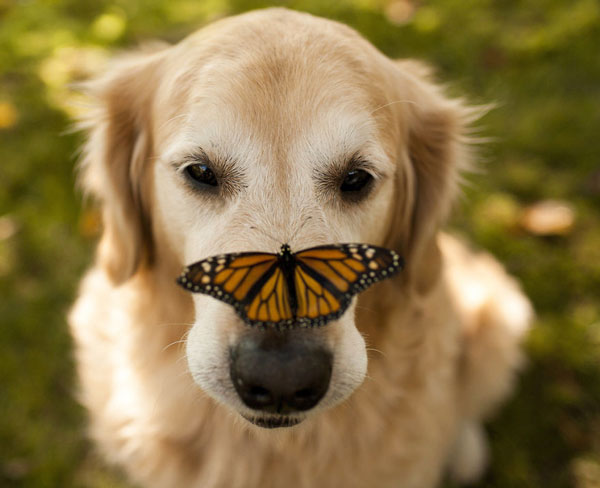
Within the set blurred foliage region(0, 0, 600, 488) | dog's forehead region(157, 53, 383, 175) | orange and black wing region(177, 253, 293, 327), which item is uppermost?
dog's forehead region(157, 53, 383, 175)

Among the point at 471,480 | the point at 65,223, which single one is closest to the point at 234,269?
the point at 471,480

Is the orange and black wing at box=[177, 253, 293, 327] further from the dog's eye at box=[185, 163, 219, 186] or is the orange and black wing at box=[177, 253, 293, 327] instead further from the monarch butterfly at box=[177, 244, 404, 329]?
the dog's eye at box=[185, 163, 219, 186]

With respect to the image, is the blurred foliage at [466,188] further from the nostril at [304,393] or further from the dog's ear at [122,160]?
the nostril at [304,393]

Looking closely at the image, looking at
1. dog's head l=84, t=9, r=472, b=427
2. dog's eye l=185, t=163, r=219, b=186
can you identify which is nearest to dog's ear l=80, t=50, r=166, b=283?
dog's head l=84, t=9, r=472, b=427

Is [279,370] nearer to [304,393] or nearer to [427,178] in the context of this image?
[304,393]

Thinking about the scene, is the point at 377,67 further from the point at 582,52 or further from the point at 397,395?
the point at 582,52

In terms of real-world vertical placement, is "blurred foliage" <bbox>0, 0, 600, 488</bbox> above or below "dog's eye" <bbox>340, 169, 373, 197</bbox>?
below

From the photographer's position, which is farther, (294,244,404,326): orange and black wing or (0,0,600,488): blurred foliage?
(0,0,600,488): blurred foliage
